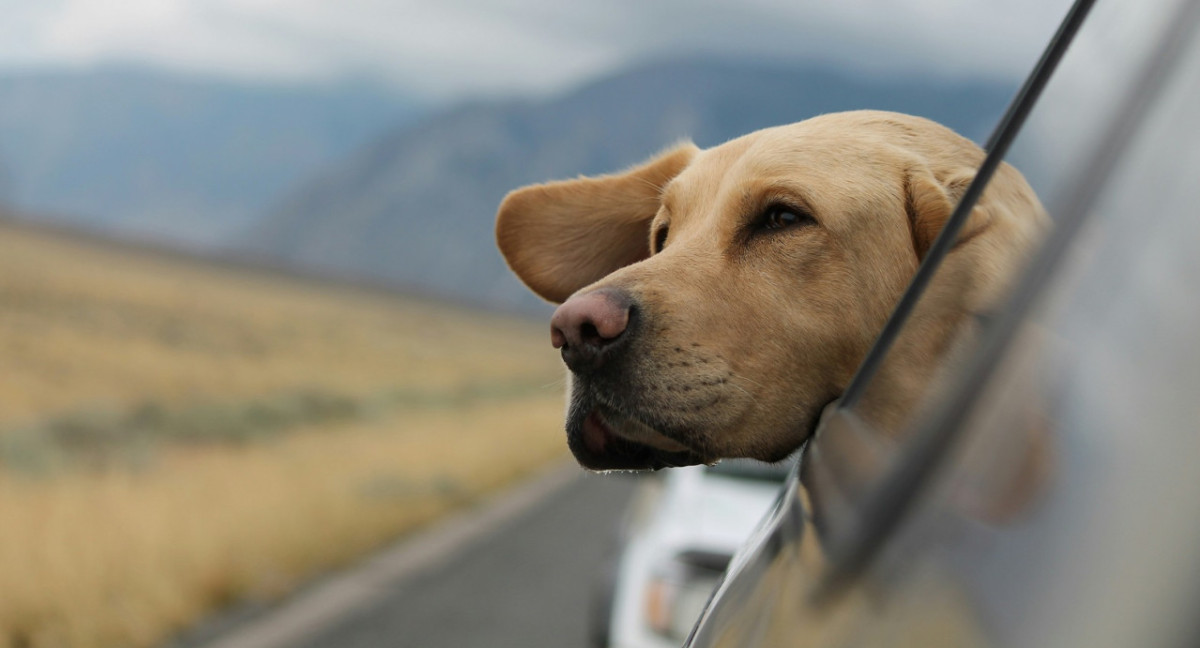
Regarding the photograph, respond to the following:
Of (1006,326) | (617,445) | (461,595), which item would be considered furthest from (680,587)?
(1006,326)

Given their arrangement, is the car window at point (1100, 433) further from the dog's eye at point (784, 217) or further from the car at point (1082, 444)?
the dog's eye at point (784, 217)

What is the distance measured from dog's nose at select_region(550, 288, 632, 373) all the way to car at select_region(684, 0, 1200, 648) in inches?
21.4

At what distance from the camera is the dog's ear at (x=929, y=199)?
144 centimetres

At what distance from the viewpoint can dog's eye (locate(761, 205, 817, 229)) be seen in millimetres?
1500

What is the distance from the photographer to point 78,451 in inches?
523

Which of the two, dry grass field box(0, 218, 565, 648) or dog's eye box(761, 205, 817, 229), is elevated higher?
dog's eye box(761, 205, 817, 229)

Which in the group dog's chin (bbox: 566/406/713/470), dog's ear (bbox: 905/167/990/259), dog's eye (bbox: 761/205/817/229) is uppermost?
dog's ear (bbox: 905/167/990/259)

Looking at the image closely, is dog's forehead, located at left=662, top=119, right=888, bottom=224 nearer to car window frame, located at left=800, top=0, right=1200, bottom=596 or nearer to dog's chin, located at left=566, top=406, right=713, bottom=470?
dog's chin, located at left=566, top=406, right=713, bottom=470

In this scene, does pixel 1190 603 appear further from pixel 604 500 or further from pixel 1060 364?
pixel 604 500

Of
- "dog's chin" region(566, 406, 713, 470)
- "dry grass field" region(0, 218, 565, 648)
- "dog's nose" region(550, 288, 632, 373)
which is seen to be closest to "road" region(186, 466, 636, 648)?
"dry grass field" region(0, 218, 565, 648)

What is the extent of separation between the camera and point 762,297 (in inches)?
56.5

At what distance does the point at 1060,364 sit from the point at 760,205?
0.94 metres

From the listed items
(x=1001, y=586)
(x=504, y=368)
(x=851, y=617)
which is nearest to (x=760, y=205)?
(x=851, y=617)

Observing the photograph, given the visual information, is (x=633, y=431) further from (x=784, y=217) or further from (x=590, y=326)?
(x=784, y=217)
